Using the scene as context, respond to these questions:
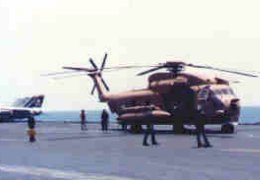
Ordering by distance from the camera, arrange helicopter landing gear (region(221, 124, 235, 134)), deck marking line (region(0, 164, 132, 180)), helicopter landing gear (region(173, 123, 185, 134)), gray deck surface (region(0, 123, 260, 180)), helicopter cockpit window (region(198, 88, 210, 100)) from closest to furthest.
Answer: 1. deck marking line (region(0, 164, 132, 180))
2. gray deck surface (region(0, 123, 260, 180))
3. helicopter cockpit window (region(198, 88, 210, 100))
4. helicopter landing gear (region(221, 124, 235, 134))
5. helicopter landing gear (region(173, 123, 185, 134))

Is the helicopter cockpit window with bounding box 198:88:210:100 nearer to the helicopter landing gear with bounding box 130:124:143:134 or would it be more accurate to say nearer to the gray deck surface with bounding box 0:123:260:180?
the helicopter landing gear with bounding box 130:124:143:134

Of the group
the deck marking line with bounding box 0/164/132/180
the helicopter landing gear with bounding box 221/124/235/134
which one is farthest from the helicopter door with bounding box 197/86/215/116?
the deck marking line with bounding box 0/164/132/180

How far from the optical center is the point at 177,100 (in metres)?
44.7

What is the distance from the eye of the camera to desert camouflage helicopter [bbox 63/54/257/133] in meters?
42.9

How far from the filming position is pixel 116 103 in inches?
1925

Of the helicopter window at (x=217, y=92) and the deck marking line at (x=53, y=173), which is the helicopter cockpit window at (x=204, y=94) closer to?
the helicopter window at (x=217, y=92)

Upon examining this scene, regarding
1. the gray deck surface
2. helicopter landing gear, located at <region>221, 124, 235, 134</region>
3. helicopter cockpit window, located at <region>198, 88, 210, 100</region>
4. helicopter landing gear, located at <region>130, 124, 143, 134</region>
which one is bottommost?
helicopter landing gear, located at <region>130, 124, 143, 134</region>

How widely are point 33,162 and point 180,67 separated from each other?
21.7m

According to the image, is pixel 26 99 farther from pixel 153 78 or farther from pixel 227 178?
pixel 227 178

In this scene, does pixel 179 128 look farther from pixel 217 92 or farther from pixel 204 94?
pixel 217 92

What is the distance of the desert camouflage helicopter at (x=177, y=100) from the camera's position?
42875 mm

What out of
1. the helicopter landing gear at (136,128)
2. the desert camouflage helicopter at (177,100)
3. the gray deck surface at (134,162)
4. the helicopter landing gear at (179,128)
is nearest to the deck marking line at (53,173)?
the gray deck surface at (134,162)

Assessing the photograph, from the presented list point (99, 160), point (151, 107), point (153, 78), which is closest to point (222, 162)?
point (99, 160)

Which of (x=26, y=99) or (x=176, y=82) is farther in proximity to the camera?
(x=26, y=99)
